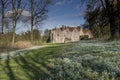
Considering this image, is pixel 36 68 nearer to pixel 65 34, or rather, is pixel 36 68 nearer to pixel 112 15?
pixel 112 15

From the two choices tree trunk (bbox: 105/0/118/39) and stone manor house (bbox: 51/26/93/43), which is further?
stone manor house (bbox: 51/26/93/43)

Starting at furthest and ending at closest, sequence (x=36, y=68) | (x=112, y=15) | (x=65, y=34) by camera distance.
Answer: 1. (x=65, y=34)
2. (x=112, y=15)
3. (x=36, y=68)

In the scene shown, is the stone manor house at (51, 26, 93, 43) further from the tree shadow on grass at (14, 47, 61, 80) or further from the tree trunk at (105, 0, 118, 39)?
the tree shadow on grass at (14, 47, 61, 80)

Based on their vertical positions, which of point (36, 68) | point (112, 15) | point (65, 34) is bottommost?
point (36, 68)

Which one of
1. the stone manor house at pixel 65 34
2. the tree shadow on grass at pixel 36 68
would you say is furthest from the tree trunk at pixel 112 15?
the stone manor house at pixel 65 34

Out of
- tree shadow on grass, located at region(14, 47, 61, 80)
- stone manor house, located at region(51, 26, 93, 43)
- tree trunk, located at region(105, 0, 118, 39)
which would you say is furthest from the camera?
stone manor house, located at region(51, 26, 93, 43)

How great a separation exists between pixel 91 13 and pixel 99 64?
93.6 feet

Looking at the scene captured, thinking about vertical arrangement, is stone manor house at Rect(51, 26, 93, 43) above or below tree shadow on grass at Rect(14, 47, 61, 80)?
above

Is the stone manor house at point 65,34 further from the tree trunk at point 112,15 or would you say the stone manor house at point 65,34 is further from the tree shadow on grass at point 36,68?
the tree shadow on grass at point 36,68

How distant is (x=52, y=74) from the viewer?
10.5 metres

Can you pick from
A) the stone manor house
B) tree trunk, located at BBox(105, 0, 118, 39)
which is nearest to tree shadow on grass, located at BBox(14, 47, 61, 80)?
tree trunk, located at BBox(105, 0, 118, 39)

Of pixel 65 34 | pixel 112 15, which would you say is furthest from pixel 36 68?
pixel 65 34

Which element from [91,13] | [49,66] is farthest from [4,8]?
[49,66]

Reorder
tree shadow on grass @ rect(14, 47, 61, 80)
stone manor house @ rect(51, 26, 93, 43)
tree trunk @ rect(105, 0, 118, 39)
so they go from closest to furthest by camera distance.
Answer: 1. tree shadow on grass @ rect(14, 47, 61, 80)
2. tree trunk @ rect(105, 0, 118, 39)
3. stone manor house @ rect(51, 26, 93, 43)
